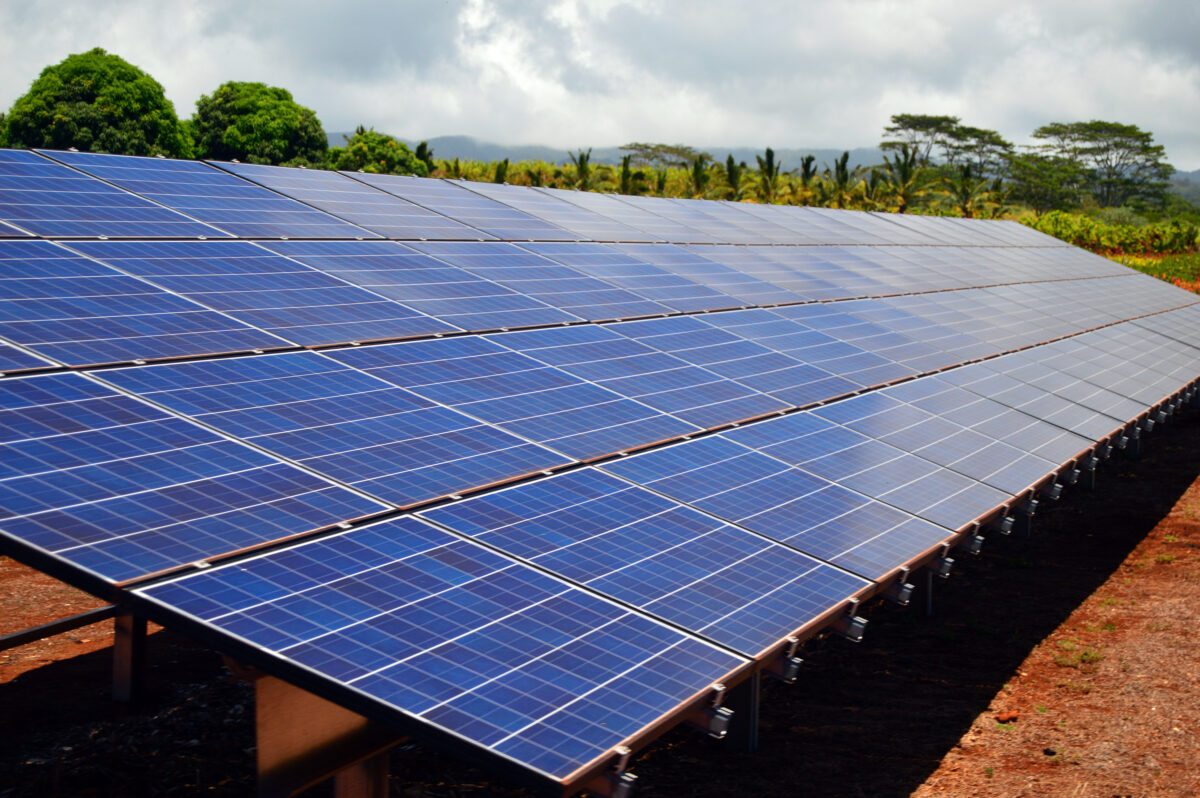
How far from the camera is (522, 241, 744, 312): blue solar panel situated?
19547 mm

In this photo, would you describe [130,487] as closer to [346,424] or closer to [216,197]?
[346,424]

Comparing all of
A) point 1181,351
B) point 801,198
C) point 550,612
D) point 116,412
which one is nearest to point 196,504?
point 116,412

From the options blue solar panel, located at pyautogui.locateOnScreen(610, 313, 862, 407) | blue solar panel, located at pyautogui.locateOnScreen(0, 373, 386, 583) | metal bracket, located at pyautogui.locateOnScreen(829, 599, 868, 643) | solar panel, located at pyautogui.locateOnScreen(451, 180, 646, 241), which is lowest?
metal bracket, located at pyautogui.locateOnScreen(829, 599, 868, 643)

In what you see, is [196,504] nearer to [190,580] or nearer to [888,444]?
[190,580]

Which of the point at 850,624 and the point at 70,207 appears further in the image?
the point at 70,207

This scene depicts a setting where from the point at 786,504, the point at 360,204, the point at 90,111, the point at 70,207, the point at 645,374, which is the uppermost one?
the point at 90,111

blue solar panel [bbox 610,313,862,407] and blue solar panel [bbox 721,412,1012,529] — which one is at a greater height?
blue solar panel [bbox 610,313,862,407]

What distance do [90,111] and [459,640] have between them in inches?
3215

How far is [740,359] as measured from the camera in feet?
55.6

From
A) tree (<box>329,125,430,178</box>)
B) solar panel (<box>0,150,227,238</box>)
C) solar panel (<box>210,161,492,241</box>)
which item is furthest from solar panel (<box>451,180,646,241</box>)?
tree (<box>329,125,430,178</box>)

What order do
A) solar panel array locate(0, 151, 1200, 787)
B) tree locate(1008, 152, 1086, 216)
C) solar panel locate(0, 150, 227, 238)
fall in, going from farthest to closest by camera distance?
tree locate(1008, 152, 1086, 216), solar panel locate(0, 150, 227, 238), solar panel array locate(0, 151, 1200, 787)

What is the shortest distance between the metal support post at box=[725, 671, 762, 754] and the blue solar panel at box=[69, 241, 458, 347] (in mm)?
6309

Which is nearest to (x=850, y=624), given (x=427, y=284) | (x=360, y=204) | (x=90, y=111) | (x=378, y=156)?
(x=427, y=284)

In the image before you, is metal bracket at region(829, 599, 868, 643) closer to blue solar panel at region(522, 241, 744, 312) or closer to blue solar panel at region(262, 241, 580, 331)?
blue solar panel at region(262, 241, 580, 331)
